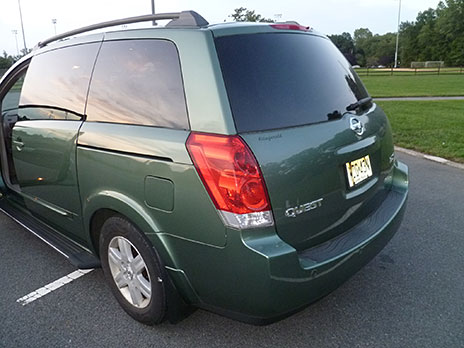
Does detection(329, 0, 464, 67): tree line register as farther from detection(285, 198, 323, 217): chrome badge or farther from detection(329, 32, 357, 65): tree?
detection(285, 198, 323, 217): chrome badge

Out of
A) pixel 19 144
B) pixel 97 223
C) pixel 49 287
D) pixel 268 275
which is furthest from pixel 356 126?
pixel 19 144

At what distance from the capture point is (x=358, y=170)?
7.62 feet

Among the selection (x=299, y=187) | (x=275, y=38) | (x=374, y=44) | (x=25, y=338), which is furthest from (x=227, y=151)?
(x=374, y=44)

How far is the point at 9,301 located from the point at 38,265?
509 millimetres

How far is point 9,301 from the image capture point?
2783 mm

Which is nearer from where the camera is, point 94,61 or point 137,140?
point 137,140

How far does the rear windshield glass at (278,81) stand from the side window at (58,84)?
109 cm

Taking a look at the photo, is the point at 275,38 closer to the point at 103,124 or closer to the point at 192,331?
the point at 103,124

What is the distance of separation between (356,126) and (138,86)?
1281 millimetres

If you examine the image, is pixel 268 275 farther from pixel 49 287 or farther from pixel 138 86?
pixel 49 287

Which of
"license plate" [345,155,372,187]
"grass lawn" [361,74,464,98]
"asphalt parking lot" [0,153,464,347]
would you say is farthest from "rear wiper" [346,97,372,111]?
"grass lawn" [361,74,464,98]

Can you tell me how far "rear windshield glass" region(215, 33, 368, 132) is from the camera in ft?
6.42

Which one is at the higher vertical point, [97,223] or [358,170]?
[358,170]

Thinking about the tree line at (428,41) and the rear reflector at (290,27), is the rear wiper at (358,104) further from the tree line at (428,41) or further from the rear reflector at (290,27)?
the tree line at (428,41)
